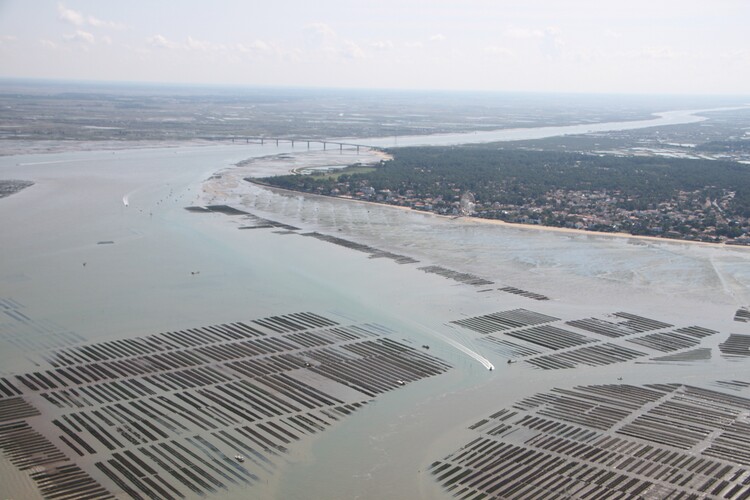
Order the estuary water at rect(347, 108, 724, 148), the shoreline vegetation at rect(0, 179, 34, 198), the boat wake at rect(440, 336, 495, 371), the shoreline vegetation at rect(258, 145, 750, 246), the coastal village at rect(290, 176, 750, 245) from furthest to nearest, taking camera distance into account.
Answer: the estuary water at rect(347, 108, 724, 148) → the shoreline vegetation at rect(0, 179, 34, 198) → the shoreline vegetation at rect(258, 145, 750, 246) → the coastal village at rect(290, 176, 750, 245) → the boat wake at rect(440, 336, 495, 371)

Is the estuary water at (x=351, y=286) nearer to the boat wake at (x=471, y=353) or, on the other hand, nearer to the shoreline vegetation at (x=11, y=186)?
the boat wake at (x=471, y=353)

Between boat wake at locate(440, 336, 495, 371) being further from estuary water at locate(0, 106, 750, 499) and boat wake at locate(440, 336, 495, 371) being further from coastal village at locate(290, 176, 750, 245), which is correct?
coastal village at locate(290, 176, 750, 245)

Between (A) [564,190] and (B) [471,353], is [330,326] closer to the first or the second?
(B) [471,353]

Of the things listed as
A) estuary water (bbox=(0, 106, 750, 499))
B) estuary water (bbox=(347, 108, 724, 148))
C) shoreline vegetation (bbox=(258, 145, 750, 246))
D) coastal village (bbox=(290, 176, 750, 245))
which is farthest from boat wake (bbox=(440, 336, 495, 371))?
estuary water (bbox=(347, 108, 724, 148))

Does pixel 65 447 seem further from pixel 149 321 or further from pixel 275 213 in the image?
pixel 275 213

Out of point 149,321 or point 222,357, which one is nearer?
point 222,357

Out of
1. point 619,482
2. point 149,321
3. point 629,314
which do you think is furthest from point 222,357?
point 629,314
